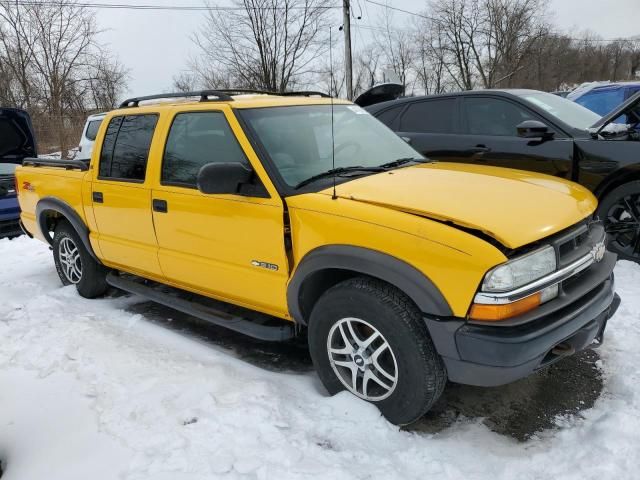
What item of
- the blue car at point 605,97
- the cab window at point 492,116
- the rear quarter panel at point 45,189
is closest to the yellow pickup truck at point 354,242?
the rear quarter panel at point 45,189

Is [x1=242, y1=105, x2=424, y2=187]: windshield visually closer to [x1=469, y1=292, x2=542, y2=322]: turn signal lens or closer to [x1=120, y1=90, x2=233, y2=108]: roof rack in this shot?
[x1=120, y1=90, x2=233, y2=108]: roof rack

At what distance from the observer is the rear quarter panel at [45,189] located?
183 inches

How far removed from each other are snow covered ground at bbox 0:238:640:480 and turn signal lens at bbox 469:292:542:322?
739mm

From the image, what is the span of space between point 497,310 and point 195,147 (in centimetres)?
234

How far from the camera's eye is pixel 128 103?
4551 mm

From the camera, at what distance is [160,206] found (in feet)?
12.2

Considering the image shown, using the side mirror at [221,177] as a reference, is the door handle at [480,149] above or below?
below

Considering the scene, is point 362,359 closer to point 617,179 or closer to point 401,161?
point 401,161

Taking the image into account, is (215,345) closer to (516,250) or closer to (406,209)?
(406,209)

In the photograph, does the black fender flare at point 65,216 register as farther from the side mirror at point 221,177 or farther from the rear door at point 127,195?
the side mirror at point 221,177

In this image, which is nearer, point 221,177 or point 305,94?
point 221,177

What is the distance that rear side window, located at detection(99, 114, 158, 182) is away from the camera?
397cm

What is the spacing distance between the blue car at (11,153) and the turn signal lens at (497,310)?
770cm

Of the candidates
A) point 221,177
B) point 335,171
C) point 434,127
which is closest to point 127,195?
point 221,177
